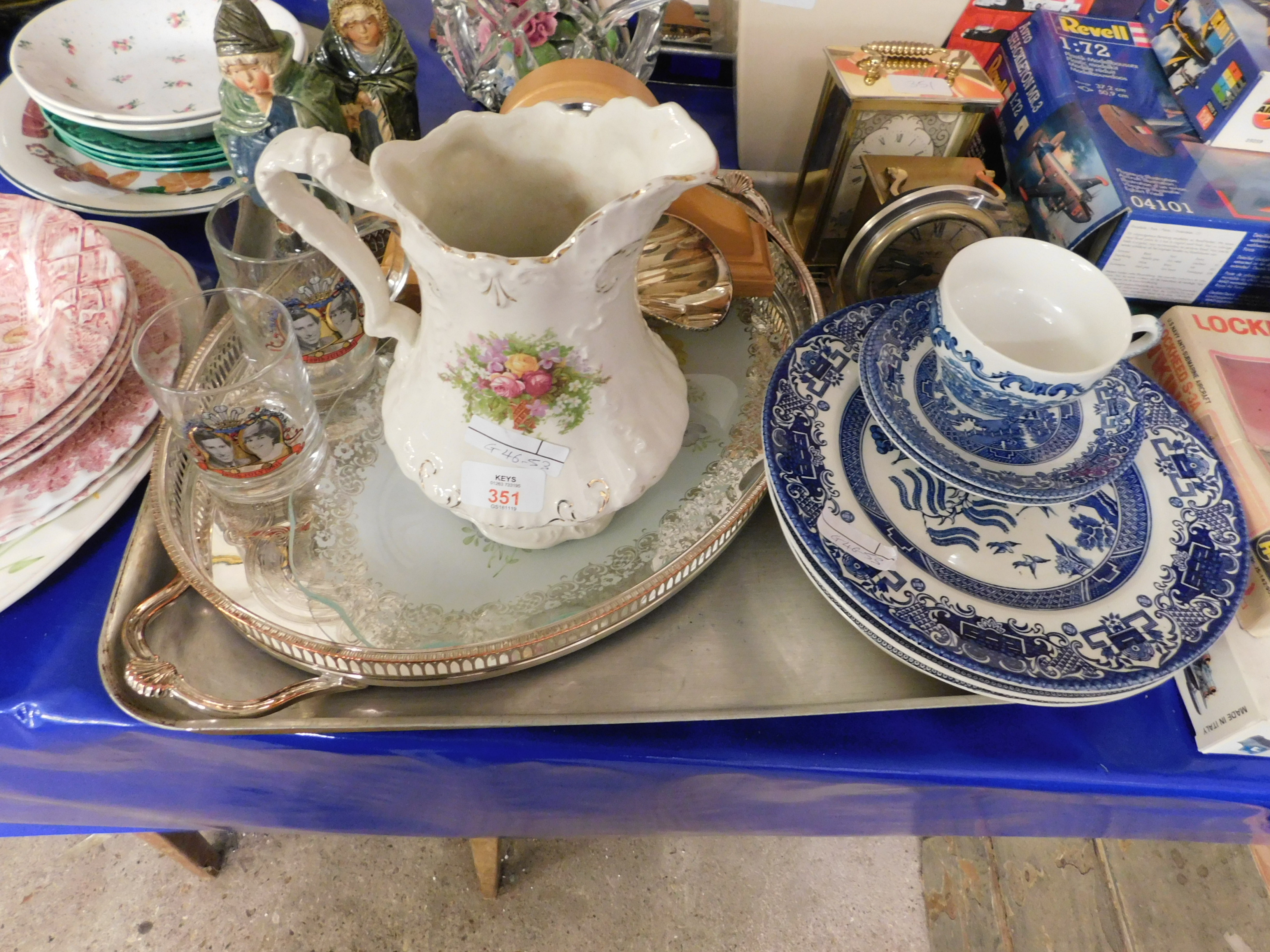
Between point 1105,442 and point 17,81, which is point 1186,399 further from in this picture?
point 17,81

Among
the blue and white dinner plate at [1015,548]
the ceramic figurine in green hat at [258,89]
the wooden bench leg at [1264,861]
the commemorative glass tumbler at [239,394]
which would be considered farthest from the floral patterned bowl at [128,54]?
the wooden bench leg at [1264,861]

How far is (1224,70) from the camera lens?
0.55m

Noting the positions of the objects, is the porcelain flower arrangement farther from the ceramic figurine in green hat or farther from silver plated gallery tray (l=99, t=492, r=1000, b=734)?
the ceramic figurine in green hat

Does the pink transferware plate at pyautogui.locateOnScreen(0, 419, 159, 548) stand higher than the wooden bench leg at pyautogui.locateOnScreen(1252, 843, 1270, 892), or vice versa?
the pink transferware plate at pyautogui.locateOnScreen(0, 419, 159, 548)

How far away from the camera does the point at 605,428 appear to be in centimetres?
→ 43

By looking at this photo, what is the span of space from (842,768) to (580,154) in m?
0.39

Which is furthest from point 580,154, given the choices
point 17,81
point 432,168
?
point 17,81

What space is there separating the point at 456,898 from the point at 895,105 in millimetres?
996

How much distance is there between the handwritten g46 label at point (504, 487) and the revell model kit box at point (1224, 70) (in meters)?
0.56

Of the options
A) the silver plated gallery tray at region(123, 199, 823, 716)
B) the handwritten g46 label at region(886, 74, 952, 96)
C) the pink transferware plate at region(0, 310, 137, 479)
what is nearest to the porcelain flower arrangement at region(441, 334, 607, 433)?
the silver plated gallery tray at region(123, 199, 823, 716)

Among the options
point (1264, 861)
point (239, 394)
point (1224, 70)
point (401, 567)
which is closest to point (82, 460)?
point (239, 394)

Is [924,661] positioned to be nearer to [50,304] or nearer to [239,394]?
[239,394]

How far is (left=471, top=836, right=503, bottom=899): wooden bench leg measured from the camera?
31.7 inches

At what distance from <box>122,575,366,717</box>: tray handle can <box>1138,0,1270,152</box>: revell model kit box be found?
2.33ft
